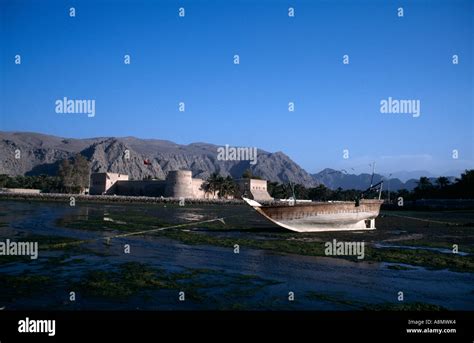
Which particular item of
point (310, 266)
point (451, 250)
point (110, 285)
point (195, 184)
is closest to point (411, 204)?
point (195, 184)

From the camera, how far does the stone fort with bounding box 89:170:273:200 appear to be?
122m

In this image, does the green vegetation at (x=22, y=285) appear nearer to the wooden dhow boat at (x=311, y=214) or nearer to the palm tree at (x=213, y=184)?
the wooden dhow boat at (x=311, y=214)

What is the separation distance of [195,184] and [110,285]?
119497mm

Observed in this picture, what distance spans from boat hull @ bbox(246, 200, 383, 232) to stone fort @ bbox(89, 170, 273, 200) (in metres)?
93.6

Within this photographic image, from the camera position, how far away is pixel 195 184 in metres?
130

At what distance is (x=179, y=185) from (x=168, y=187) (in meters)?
3.85

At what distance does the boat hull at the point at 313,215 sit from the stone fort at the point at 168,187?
93.6 metres

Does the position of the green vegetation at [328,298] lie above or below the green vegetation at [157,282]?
below

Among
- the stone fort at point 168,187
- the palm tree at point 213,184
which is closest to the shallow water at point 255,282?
the stone fort at point 168,187

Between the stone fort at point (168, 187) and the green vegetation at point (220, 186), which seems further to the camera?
the green vegetation at point (220, 186)

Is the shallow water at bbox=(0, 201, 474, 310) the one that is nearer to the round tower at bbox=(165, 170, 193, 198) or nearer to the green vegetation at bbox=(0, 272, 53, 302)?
the green vegetation at bbox=(0, 272, 53, 302)

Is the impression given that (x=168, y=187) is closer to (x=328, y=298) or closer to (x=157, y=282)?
(x=157, y=282)

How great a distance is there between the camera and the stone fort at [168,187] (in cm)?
12150

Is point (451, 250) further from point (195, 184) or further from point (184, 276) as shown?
point (195, 184)
